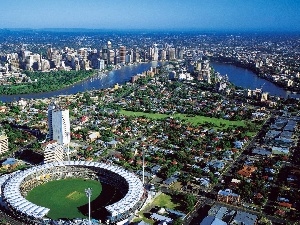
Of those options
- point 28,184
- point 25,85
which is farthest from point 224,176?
point 25,85

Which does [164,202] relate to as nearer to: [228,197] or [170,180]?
[170,180]

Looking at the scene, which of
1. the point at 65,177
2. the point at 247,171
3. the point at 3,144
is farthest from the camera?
the point at 3,144

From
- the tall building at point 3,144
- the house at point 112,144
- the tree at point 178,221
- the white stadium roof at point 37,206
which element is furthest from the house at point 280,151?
the tall building at point 3,144

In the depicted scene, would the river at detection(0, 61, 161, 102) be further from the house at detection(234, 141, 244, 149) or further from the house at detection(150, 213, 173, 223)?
the house at detection(150, 213, 173, 223)

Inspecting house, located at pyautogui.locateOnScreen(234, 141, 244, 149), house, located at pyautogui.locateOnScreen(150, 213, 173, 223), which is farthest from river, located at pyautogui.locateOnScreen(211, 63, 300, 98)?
house, located at pyautogui.locateOnScreen(150, 213, 173, 223)

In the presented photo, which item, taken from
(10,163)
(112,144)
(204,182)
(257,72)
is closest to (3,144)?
(10,163)
